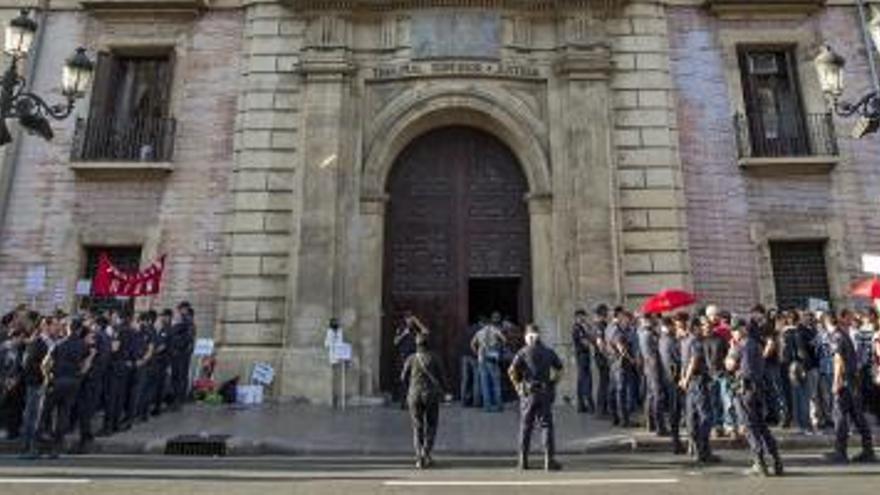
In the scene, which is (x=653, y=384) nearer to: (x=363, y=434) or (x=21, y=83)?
(x=363, y=434)

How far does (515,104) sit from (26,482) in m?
11.2

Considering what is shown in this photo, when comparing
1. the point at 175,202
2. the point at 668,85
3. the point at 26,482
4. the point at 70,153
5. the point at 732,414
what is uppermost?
the point at 668,85

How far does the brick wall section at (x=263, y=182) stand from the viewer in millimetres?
15266

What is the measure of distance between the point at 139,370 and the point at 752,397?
8708mm

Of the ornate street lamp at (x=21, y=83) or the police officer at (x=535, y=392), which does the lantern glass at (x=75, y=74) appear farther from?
the police officer at (x=535, y=392)

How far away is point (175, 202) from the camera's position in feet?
53.2

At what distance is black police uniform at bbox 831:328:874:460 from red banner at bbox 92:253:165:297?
11.0 meters

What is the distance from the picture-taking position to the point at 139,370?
484 inches

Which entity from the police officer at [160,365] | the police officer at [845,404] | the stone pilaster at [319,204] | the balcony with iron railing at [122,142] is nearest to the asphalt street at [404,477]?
the police officer at [845,404]

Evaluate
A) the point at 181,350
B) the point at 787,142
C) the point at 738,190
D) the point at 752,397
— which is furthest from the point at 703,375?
the point at 787,142

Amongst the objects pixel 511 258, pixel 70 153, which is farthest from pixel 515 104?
pixel 70 153

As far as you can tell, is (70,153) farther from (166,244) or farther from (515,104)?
(515,104)

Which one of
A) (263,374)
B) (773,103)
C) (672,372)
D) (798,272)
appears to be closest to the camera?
(672,372)

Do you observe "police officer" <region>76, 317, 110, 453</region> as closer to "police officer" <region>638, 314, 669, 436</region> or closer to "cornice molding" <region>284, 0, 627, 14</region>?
"police officer" <region>638, 314, 669, 436</region>
